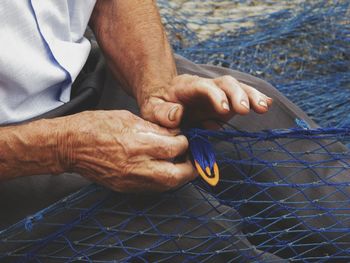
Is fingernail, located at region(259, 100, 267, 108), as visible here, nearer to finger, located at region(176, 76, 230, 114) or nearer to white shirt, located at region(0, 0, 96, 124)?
finger, located at region(176, 76, 230, 114)

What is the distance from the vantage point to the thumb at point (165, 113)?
4.15 ft

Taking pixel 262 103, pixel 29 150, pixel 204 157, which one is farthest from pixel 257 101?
pixel 29 150

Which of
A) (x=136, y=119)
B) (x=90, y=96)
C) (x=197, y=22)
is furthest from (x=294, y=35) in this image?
(x=136, y=119)

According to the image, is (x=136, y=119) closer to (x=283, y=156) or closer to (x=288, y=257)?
(x=283, y=156)

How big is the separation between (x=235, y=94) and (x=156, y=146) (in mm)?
167

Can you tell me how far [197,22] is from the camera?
2.58m

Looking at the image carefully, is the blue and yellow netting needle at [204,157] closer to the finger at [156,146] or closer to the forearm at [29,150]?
the finger at [156,146]

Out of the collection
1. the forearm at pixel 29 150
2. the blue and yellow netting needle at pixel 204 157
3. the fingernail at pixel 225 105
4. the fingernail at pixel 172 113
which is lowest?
the forearm at pixel 29 150

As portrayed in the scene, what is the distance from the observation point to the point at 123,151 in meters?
1.21

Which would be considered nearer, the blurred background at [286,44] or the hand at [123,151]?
the hand at [123,151]

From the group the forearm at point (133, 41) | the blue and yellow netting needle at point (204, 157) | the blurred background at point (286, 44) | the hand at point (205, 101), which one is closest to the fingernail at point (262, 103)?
the hand at point (205, 101)

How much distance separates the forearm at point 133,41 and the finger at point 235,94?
26 centimetres

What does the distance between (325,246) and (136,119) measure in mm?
451

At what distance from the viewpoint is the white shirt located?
134 centimetres
